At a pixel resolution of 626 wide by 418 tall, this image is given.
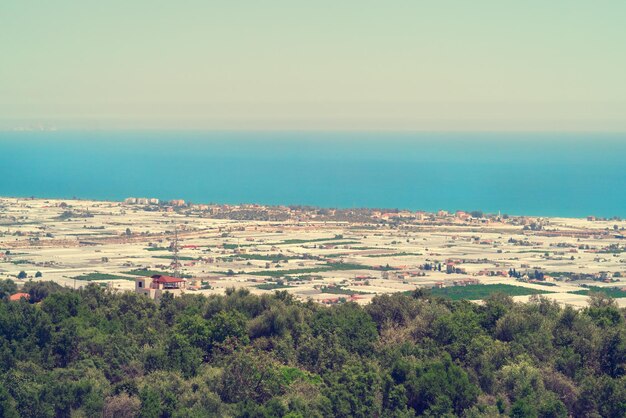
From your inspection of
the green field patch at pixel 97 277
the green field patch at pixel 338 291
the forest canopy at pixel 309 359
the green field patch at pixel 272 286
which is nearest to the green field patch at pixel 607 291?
the green field patch at pixel 338 291

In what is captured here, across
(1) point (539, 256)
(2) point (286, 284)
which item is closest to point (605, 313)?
(2) point (286, 284)

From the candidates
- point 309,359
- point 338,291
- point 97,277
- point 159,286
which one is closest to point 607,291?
point 338,291

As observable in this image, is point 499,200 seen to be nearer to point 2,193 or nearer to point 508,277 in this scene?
point 2,193

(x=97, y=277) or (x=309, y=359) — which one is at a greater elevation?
(x=97, y=277)

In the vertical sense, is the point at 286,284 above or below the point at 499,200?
below

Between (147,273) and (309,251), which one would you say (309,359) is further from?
(309,251)

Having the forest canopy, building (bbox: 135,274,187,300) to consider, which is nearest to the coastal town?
building (bbox: 135,274,187,300)

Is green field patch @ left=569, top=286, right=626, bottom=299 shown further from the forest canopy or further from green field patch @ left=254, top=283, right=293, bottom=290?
the forest canopy
